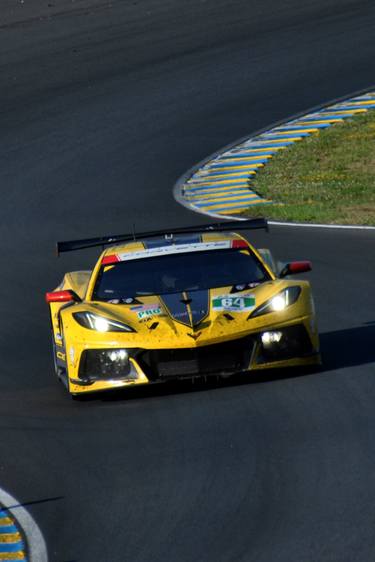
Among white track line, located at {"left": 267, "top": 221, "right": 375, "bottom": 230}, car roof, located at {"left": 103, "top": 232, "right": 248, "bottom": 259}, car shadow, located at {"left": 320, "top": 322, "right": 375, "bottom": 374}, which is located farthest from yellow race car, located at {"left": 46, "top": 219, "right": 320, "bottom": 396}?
white track line, located at {"left": 267, "top": 221, "right": 375, "bottom": 230}

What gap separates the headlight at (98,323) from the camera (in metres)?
10.9

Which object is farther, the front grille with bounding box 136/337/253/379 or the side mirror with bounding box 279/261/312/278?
the side mirror with bounding box 279/261/312/278

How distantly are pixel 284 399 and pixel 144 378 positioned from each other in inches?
46.9

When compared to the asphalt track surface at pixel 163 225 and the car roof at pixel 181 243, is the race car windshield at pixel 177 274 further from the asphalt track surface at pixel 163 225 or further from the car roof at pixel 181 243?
the asphalt track surface at pixel 163 225

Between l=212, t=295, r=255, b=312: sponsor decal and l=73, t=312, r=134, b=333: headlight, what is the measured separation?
738mm

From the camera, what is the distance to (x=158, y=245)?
1251 centimetres

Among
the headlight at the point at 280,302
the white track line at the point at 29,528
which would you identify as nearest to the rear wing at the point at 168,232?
the headlight at the point at 280,302

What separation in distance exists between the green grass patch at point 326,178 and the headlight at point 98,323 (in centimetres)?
892

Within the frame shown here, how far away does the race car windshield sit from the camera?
38.0 feet

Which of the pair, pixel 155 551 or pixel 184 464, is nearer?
pixel 155 551

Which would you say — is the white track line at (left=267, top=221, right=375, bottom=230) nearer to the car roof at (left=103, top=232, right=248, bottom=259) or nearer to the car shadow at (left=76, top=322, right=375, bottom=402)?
the car roof at (left=103, top=232, right=248, bottom=259)

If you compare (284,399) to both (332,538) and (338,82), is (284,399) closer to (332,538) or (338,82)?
(332,538)

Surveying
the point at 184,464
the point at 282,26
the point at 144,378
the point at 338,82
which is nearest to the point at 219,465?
the point at 184,464

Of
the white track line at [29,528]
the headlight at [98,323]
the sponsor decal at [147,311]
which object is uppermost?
the sponsor decal at [147,311]
